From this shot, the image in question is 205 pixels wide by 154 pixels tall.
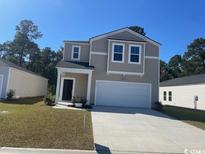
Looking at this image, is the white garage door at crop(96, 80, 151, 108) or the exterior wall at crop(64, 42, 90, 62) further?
the exterior wall at crop(64, 42, 90, 62)

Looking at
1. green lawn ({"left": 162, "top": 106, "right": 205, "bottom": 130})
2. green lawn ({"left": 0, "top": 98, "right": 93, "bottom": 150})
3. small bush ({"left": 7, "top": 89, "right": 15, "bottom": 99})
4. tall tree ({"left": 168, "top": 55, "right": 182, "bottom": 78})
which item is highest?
tall tree ({"left": 168, "top": 55, "right": 182, "bottom": 78})

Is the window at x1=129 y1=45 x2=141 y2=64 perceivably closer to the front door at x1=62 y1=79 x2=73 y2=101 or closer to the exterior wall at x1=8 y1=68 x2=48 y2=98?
the front door at x1=62 y1=79 x2=73 y2=101

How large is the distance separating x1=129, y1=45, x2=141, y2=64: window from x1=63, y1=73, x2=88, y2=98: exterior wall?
4.82 m

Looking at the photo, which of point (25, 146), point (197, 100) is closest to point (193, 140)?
point (25, 146)

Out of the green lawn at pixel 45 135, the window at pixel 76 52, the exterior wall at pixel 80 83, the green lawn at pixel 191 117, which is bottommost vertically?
the green lawn at pixel 45 135

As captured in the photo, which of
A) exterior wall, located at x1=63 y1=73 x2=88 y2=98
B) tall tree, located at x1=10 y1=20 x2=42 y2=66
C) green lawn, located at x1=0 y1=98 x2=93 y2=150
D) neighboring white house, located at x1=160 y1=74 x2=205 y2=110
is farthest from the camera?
tall tree, located at x1=10 y1=20 x2=42 y2=66

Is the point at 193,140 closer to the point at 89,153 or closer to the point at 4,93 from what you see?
the point at 89,153

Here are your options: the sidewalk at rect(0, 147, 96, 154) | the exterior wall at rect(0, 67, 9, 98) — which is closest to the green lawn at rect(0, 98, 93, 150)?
the sidewalk at rect(0, 147, 96, 154)

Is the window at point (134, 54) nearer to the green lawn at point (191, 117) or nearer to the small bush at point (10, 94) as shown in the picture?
the green lawn at point (191, 117)

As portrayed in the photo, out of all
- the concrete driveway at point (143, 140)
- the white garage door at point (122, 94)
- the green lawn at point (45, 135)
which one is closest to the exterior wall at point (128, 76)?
the white garage door at point (122, 94)

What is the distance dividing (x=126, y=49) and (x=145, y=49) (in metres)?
2.05

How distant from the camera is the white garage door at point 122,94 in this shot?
1980cm

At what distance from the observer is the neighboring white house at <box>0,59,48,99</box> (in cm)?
2162

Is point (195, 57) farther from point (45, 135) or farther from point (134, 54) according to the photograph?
point (45, 135)
